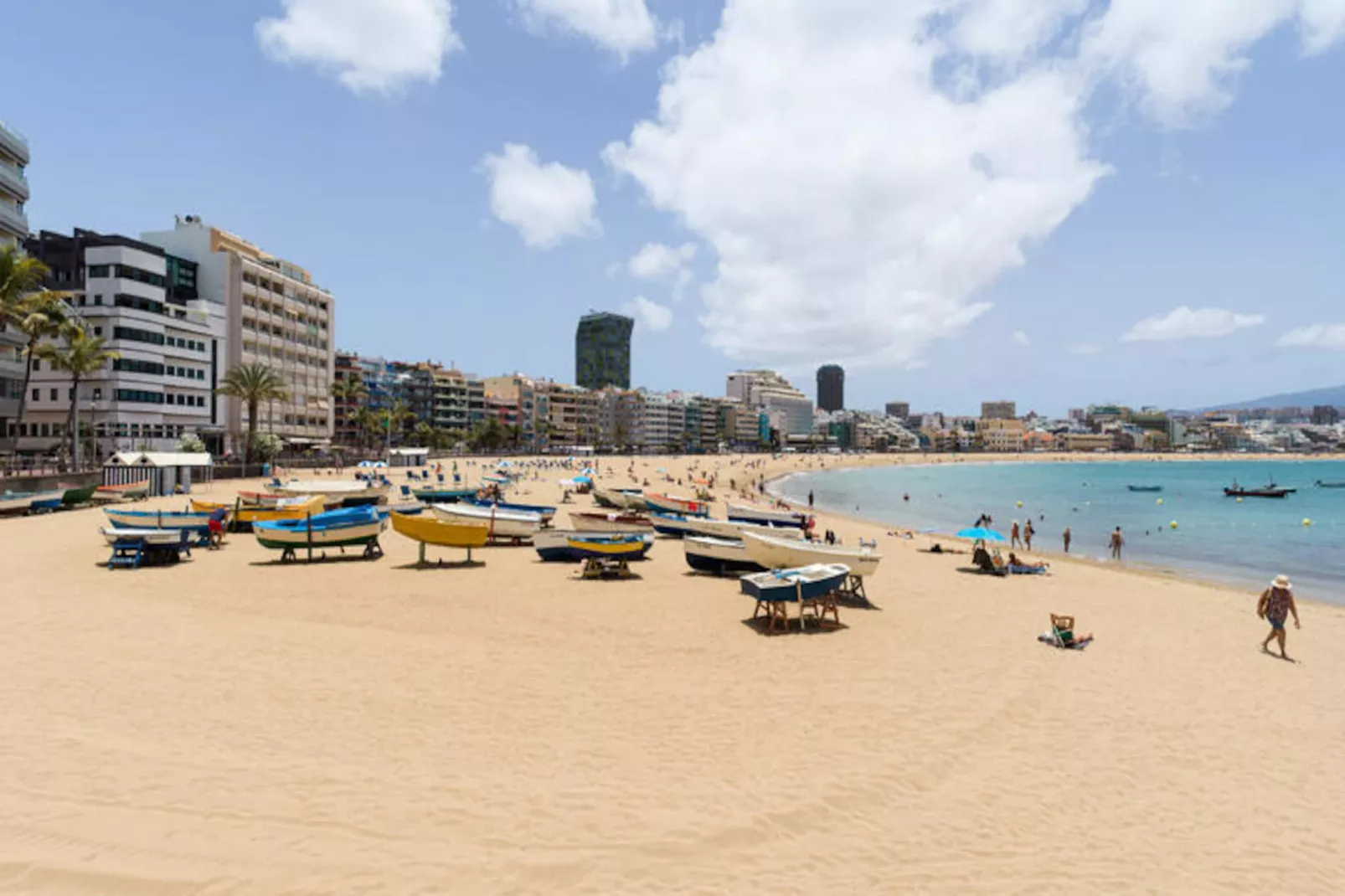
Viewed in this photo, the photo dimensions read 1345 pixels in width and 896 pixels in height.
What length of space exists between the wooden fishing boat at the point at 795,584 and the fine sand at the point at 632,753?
834 mm

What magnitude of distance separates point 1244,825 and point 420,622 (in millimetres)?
12944

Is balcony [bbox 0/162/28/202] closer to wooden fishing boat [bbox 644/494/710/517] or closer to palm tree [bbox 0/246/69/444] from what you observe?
palm tree [bbox 0/246/69/444]

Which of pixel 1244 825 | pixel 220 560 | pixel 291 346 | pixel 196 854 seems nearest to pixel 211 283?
pixel 291 346

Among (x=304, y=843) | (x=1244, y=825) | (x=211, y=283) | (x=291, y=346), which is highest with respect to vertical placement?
(x=211, y=283)

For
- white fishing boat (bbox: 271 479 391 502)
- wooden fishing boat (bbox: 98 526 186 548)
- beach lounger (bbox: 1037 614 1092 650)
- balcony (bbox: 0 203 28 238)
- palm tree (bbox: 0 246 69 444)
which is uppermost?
balcony (bbox: 0 203 28 238)

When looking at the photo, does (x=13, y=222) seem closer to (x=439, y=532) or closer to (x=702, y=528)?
(x=439, y=532)

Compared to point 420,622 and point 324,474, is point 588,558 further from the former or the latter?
point 324,474

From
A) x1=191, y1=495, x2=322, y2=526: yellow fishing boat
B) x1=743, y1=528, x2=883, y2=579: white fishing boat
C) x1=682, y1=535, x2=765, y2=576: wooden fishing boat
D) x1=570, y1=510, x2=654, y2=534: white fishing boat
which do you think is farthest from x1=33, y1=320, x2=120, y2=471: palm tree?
x1=743, y1=528, x2=883, y2=579: white fishing boat

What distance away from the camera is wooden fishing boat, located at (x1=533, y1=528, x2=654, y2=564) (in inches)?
848

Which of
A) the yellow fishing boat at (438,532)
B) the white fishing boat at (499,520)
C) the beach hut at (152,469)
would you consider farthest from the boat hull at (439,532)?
the beach hut at (152,469)

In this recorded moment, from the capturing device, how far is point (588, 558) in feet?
67.9

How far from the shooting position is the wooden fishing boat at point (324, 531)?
67.9 ft

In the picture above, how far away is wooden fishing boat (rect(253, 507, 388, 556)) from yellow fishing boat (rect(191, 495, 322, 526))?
134 inches

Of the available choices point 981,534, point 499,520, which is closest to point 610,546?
point 499,520
